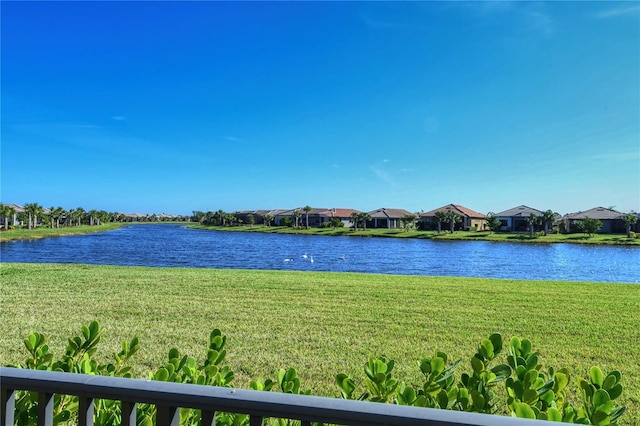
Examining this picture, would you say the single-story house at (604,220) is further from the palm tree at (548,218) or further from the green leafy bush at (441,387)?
the green leafy bush at (441,387)

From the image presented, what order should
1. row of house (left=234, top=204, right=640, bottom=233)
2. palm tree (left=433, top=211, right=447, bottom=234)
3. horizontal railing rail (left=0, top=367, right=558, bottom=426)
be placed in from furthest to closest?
palm tree (left=433, top=211, right=447, bottom=234), row of house (left=234, top=204, right=640, bottom=233), horizontal railing rail (left=0, top=367, right=558, bottom=426)

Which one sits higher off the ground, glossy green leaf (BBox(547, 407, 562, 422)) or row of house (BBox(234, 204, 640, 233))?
row of house (BBox(234, 204, 640, 233))

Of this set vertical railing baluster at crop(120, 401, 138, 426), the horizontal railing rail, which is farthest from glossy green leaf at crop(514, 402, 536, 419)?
vertical railing baluster at crop(120, 401, 138, 426)

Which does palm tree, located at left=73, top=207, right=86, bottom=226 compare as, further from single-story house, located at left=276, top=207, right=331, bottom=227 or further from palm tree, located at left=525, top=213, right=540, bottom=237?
palm tree, located at left=525, top=213, right=540, bottom=237

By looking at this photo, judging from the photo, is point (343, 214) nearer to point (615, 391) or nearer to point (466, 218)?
point (466, 218)

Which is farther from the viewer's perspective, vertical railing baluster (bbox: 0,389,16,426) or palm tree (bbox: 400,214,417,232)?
palm tree (bbox: 400,214,417,232)

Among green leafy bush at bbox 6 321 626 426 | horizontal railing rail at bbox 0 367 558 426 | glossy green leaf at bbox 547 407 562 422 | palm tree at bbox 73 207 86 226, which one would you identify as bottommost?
green leafy bush at bbox 6 321 626 426

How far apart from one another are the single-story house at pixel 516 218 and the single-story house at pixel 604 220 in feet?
13.1

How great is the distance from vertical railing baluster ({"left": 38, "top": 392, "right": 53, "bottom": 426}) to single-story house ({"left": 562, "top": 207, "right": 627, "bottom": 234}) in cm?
6333

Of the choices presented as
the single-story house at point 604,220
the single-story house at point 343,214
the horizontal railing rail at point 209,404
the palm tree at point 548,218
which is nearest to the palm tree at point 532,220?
the palm tree at point 548,218

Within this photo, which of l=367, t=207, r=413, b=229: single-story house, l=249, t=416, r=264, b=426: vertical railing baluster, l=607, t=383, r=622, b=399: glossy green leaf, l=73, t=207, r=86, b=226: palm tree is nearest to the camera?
l=249, t=416, r=264, b=426: vertical railing baluster

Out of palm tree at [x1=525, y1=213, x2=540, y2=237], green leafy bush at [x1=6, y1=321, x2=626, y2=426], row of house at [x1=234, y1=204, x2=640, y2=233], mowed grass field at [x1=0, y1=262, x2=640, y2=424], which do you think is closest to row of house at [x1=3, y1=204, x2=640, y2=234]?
row of house at [x1=234, y1=204, x2=640, y2=233]

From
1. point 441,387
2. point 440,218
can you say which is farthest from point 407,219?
point 441,387

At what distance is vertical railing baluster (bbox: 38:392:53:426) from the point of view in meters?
1.30
